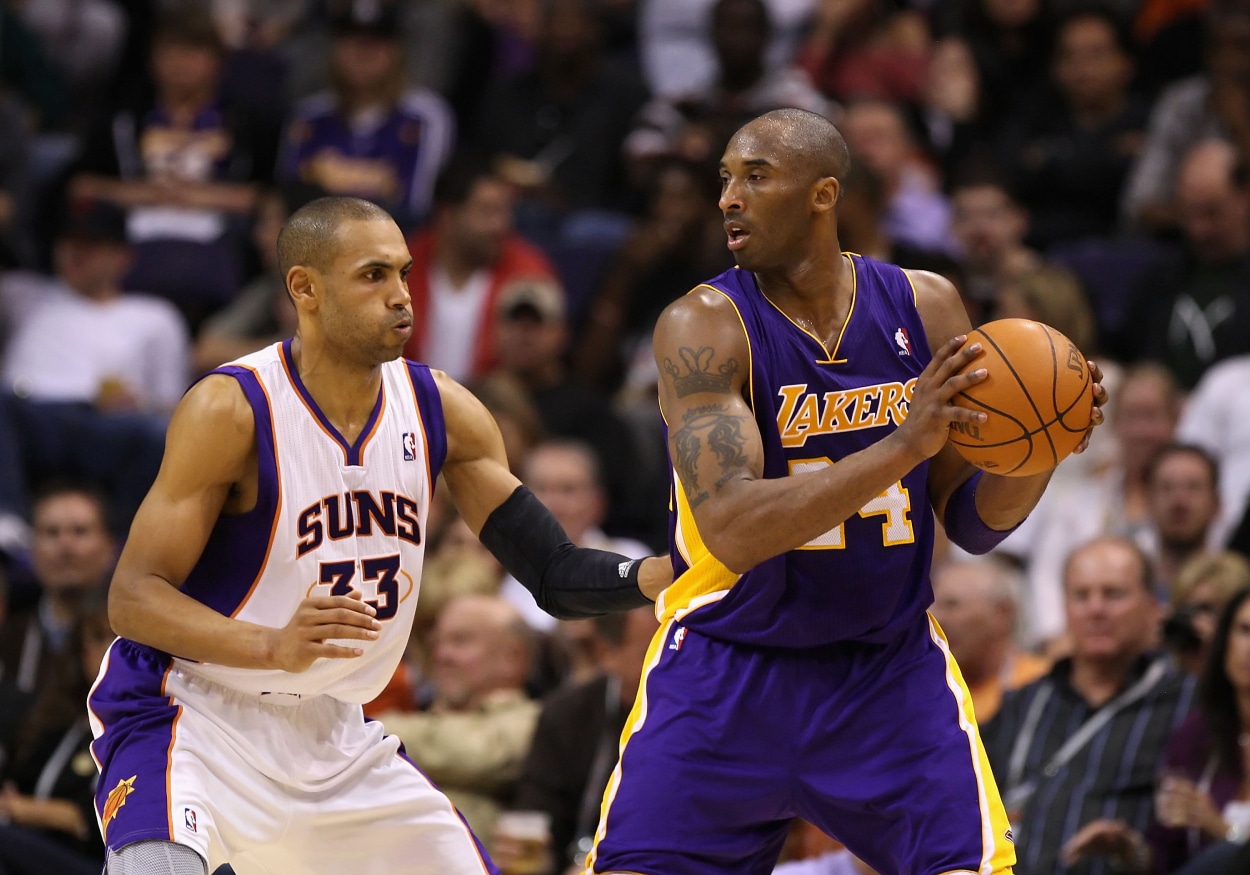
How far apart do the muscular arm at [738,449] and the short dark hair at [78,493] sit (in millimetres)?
5451

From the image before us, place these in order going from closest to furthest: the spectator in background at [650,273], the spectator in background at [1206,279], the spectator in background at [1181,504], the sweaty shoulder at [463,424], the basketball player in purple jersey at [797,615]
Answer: the basketball player in purple jersey at [797,615] < the sweaty shoulder at [463,424] < the spectator in background at [1181,504] < the spectator in background at [1206,279] < the spectator in background at [650,273]

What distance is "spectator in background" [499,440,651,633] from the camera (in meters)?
9.72

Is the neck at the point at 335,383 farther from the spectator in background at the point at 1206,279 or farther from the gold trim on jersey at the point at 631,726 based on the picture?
the spectator in background at the point at 1206,279

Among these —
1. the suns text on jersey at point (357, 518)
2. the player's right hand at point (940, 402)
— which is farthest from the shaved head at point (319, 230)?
the player's right hand at point (940, 402)

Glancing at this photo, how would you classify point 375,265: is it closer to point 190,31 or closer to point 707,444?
point 707,444

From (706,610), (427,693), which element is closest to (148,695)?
(706,610)

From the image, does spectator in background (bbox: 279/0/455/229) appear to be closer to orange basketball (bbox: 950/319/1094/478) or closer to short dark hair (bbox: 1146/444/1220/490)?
short dark hair (bbox: 1146/444/1220/490)

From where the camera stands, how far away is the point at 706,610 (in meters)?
5.21

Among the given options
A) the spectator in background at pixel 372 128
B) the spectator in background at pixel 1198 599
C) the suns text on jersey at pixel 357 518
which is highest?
the spectator in background at pixel 372 128

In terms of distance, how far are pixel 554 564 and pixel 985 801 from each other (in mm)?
1515

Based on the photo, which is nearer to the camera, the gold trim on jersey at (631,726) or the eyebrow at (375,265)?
the gold trim on jersey at (631,726)

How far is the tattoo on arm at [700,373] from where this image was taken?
4.98 metres

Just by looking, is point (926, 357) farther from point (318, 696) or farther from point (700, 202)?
point (700, 202)

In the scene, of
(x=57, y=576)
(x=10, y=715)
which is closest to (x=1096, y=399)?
(x=10, y=715)
